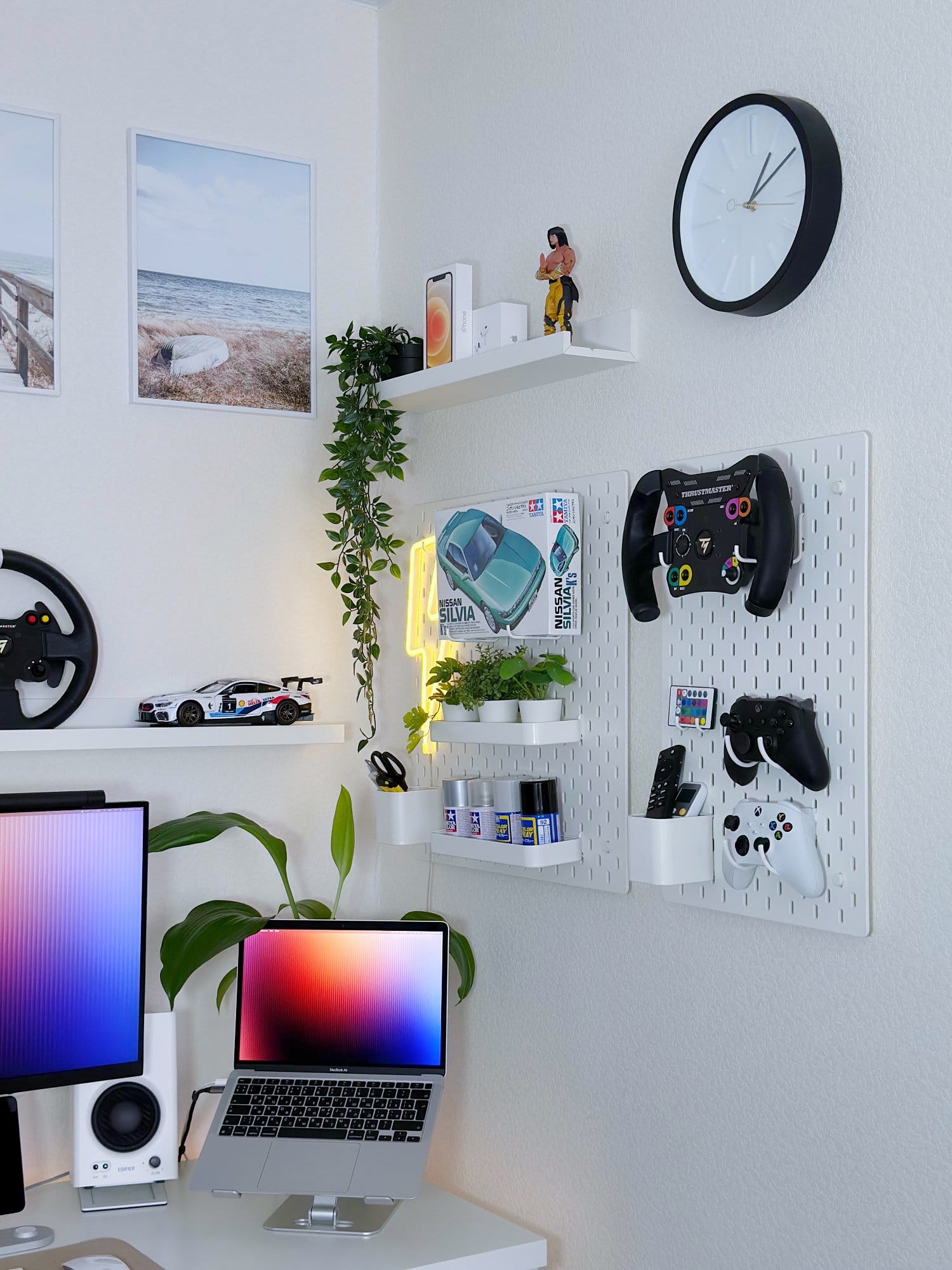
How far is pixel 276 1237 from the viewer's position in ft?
5.60

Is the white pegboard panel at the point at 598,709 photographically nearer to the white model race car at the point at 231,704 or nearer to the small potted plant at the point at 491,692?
the small potted plant at the point at 491,692

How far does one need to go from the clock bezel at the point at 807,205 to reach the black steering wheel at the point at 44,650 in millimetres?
1179

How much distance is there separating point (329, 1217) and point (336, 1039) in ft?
0.85

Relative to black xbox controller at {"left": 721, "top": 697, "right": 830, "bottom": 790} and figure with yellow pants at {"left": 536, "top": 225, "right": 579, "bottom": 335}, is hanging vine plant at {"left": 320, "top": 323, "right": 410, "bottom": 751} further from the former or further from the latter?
black xbox controller at {"left": 721, "top": 697, "right": 830, "bottom": 790}

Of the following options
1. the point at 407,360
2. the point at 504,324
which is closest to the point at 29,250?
Answer: the point at 407,360

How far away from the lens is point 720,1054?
158 cm

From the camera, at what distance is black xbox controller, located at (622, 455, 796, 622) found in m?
1.42

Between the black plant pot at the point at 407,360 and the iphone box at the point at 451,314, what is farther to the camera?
the black plant pot at the point at 407,360

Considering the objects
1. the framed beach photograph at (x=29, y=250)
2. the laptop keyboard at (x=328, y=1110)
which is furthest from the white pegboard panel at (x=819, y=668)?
the framed beach photograph at (x=29, y=250)

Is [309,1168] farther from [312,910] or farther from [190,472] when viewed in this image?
[190,472]

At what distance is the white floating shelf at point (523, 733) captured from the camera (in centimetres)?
180

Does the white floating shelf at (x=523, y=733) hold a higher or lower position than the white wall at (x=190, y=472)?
lower

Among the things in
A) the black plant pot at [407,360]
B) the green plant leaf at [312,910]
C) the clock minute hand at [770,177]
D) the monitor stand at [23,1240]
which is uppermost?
the clock minute hand at [770,177]

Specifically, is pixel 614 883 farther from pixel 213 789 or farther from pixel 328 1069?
pixel 213 789
